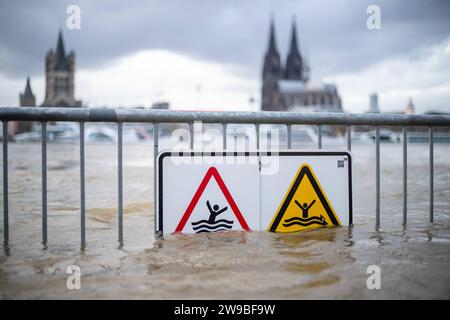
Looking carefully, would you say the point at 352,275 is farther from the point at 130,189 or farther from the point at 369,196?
the point at 130,189

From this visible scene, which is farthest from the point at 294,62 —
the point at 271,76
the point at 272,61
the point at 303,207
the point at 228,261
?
the point at 228,261

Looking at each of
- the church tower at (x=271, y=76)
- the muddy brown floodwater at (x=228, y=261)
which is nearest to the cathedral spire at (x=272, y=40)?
the church tower at (x=271, y=76)

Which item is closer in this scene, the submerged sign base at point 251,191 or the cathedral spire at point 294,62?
the submerged sign base at point 251,191

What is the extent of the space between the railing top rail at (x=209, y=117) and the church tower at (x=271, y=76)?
458ft

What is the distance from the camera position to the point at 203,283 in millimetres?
2674

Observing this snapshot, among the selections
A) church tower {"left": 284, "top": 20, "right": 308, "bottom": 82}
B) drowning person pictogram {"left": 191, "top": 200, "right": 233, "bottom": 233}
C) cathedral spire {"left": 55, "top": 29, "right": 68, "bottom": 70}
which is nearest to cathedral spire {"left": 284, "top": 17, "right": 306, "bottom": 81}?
church tower {"left": 284, "top": 20, "right": 308, "bottom": 82}

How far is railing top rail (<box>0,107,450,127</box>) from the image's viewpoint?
3.68 m

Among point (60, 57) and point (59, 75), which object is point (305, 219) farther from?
point (59, 75)

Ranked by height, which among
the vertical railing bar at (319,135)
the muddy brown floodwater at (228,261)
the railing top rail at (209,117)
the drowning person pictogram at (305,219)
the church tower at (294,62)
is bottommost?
the muddy brown floodwater at (228,261)

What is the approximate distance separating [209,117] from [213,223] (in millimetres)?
937

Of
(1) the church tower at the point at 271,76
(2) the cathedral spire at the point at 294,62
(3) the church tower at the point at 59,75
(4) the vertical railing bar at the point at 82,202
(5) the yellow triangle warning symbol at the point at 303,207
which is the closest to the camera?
(4) the vertical railing bar at the point at 82,202

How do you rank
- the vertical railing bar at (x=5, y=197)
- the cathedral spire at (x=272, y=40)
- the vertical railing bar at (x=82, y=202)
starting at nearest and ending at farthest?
the vertical railing bar at (x=5, y=197), the vertical railing bar at (x=82, y=202), the cathedral spire at (x=272, y=40)

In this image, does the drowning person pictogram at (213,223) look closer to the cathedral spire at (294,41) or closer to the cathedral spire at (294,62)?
the cathedral spire at (294,62)

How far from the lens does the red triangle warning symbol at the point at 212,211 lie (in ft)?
12.9
